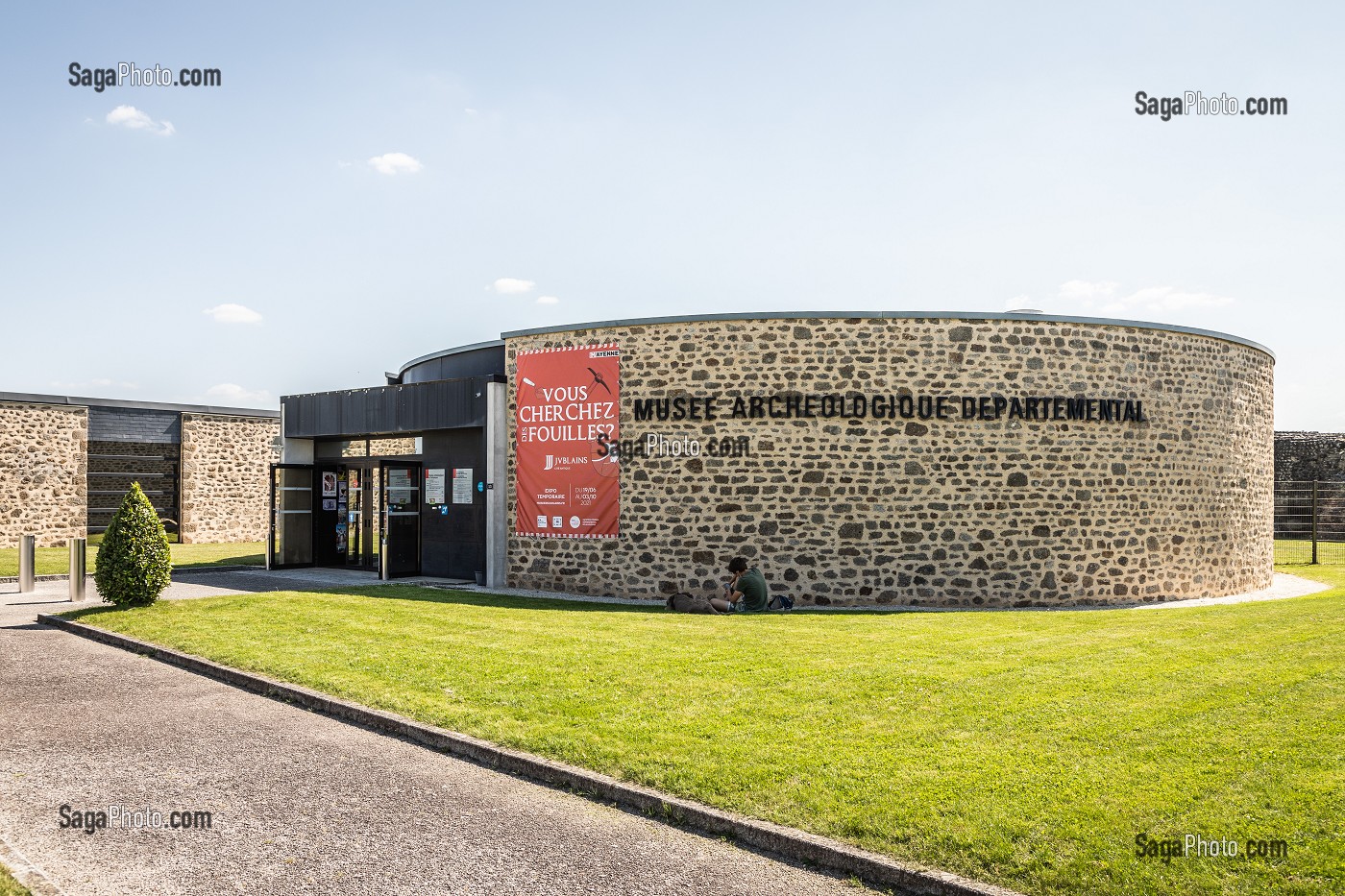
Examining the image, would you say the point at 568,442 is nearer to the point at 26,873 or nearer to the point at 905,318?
the point at 905,318

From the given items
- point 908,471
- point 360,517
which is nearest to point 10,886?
point 908,471

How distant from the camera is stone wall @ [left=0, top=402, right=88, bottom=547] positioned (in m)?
24.5

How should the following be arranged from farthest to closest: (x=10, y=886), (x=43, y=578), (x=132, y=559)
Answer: (x=43, y=578), (x=132, y=559), (x=10, y=886)

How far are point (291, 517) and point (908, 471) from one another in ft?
42.0

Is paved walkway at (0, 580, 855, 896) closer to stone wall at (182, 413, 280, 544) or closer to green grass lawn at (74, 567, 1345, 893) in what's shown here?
green grass lawn at (74, 567, 1345, 893)

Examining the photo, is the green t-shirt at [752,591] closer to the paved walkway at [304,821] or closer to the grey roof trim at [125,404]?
the paved walkway at [304,821]

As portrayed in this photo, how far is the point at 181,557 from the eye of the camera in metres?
22.6

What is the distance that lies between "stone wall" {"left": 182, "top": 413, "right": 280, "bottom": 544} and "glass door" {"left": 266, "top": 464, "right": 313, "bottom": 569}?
30.1 feet

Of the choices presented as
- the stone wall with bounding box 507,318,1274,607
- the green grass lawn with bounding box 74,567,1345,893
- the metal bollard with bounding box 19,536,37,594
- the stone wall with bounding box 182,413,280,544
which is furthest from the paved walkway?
the stone wall with bounding box 182,413,280,544

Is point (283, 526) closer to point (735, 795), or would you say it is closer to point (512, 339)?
point (512, 339)

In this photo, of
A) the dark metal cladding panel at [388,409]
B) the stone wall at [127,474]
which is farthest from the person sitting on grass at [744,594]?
the stone wall at [127,474]

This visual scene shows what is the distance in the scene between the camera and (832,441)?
547 inches

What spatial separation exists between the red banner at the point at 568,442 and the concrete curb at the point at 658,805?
7097 mm

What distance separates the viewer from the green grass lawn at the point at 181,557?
18953 millimetres
